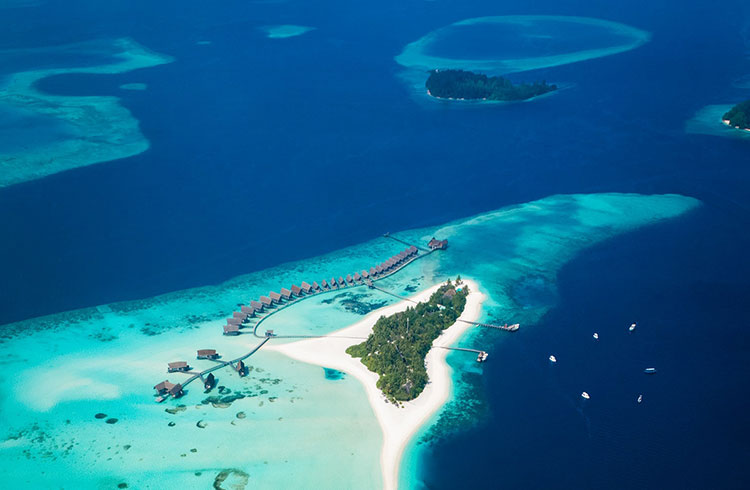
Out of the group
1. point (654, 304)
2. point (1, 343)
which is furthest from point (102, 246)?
point (654, 304)

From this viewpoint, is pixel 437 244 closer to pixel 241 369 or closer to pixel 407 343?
pixel 407 343

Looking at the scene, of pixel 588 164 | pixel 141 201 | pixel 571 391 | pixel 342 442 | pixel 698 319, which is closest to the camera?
pixel 342 442

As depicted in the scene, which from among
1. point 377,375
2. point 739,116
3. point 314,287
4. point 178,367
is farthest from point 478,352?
point 739,116

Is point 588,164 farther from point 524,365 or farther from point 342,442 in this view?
point 342,442

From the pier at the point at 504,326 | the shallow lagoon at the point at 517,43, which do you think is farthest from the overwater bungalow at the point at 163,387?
the shallow lagoon at the point at 517,43

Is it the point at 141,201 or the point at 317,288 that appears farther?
the point at 141,201

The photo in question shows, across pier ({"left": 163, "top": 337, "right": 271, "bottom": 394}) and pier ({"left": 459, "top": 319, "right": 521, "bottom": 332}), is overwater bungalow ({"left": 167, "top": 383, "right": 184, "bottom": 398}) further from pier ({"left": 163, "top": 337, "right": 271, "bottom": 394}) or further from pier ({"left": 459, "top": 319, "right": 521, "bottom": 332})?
pier ({"left": 459, "top": 319, "right": 521, "bottom": 332})
